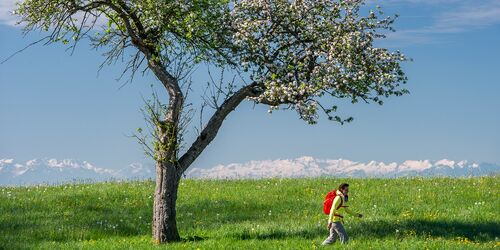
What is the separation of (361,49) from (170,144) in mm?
6681

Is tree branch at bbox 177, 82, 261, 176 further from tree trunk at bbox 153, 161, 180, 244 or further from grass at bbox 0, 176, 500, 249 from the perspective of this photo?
grass at bbox 0, 176, 500, 249

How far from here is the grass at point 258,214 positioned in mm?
21875

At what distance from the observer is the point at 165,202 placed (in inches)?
871

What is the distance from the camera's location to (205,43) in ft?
75.2

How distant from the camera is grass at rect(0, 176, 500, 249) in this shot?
21.9 m

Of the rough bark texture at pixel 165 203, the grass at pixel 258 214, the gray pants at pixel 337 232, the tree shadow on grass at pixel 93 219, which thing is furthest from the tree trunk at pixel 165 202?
the gray pants at pixel 337 232

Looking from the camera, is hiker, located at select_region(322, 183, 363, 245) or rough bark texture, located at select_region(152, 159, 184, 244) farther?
rough bark texture, located at select_region(152, 159, 184, 244)

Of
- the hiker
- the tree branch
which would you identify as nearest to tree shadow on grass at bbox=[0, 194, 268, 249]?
the tree branch

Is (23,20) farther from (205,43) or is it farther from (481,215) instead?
(481,215)

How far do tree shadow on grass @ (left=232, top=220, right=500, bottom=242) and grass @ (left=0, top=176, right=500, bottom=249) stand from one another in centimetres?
3

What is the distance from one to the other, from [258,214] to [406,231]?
260 inches

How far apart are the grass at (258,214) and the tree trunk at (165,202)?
53 centimetres

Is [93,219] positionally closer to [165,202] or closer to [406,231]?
[165,202]

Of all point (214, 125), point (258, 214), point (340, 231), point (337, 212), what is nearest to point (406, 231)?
point (340, 231)
